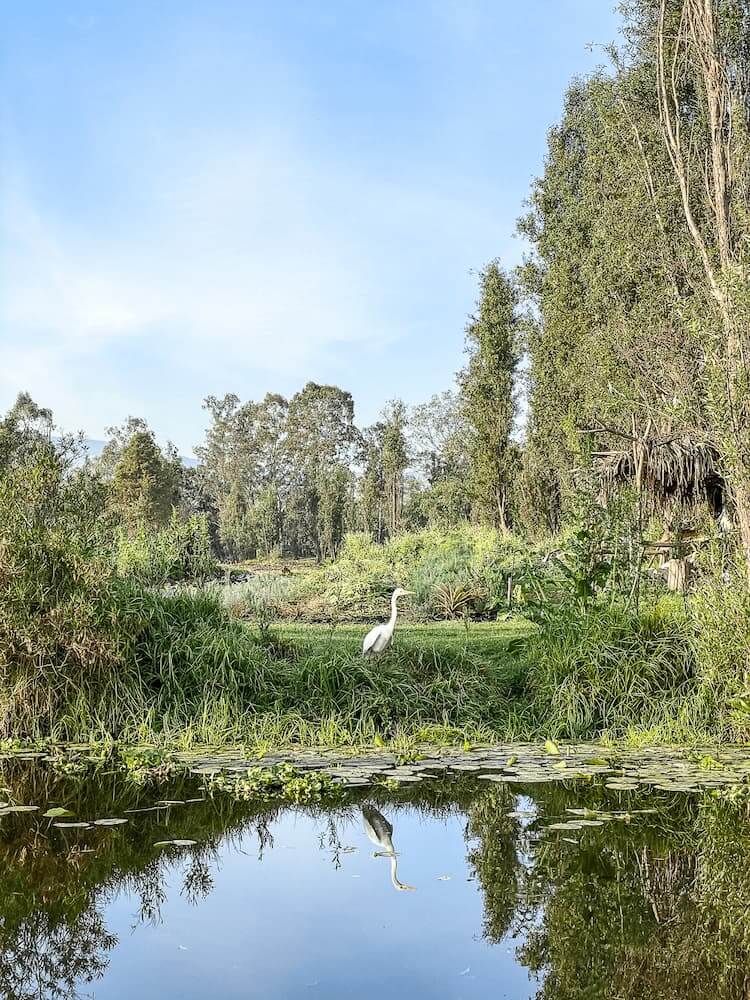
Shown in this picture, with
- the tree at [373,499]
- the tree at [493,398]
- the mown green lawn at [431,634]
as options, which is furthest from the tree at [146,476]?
the mown green lawn at [431,634]

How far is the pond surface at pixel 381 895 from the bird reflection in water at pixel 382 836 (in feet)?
0.05

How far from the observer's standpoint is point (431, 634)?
1141 cm

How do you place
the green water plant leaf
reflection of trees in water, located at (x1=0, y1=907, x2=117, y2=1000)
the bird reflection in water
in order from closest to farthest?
reflection of trees in water, located at (x1=0, y1=907, x2=117, y2=1000) → the bird reflection in water → the green water plant leaf

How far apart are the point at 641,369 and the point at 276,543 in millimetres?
21417

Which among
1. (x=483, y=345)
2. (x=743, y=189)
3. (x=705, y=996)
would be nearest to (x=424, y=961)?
(x=705, y=996)

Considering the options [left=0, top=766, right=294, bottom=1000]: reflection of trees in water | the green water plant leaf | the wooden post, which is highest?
the wooden post

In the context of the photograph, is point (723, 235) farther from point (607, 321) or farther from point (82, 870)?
point (607, 321)

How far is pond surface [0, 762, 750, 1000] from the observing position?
121 inches

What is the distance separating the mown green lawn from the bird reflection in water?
3.36 m

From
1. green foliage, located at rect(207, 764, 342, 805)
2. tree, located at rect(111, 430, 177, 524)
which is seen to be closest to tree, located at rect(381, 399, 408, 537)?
tree, located at rect(111, 430, 177, 524)

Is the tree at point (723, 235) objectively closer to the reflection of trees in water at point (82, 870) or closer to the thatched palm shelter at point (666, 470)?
the thatched palm shelter at point (666, 470)

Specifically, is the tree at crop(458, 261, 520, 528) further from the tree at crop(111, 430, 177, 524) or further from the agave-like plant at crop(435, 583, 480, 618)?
the tree at crop(111, 430, 177, 524)

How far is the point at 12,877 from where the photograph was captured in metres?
3.86

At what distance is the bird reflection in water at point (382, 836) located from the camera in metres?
4.01
